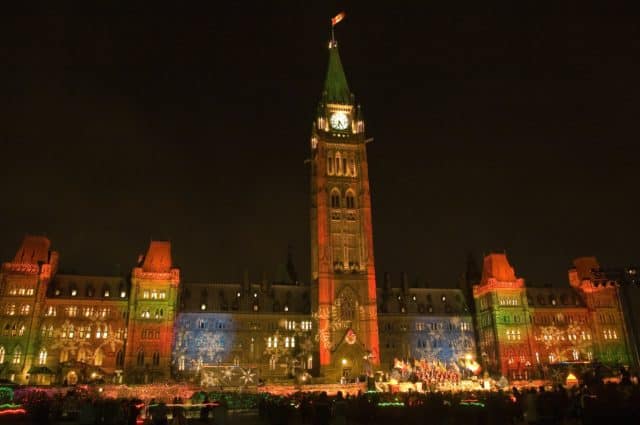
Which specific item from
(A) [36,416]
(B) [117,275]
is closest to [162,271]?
(B) [117,275]

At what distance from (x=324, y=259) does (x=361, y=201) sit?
14.3 metres

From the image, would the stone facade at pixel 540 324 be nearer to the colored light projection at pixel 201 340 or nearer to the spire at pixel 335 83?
the spire at pixel 335 83

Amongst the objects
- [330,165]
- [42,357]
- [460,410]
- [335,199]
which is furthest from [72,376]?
[460,410]

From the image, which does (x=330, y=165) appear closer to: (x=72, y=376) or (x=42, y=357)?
(x=72, y=376)

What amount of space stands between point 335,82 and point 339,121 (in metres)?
10.9

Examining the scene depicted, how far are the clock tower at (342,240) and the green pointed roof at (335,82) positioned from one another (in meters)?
0.22

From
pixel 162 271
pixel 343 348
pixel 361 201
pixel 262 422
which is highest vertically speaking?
pixel 361 201

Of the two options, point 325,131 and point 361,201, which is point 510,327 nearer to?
point 361,201

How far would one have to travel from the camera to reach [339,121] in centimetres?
10456

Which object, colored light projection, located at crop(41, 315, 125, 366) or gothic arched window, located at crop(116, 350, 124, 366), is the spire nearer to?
colored light projection, located at crop(41, 315, 125, 366)

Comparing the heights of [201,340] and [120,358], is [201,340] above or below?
above

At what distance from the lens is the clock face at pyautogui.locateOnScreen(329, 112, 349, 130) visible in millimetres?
103863

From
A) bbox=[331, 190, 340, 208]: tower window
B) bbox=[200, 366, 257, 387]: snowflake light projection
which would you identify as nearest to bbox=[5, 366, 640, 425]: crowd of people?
bbox=[200, 366, 257, 387]: snowflake light projection

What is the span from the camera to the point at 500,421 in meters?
25.6
